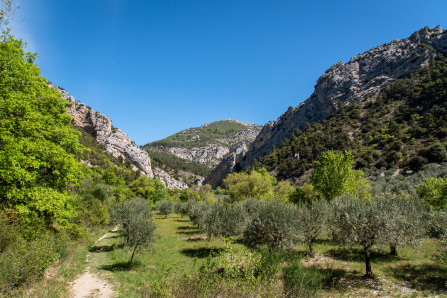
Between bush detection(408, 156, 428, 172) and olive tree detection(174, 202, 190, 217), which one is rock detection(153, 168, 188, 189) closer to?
olive tree detection(174, 202, 190, 217)

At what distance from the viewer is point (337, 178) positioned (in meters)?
32.4

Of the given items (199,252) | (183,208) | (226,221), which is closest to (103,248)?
(199,252)

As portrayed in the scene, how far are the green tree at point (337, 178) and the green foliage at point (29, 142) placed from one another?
109 feet

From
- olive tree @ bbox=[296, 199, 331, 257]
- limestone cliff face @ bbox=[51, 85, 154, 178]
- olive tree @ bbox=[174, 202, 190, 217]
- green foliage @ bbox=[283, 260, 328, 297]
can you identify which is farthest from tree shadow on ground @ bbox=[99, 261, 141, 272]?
limestone cliff face @ bbox=[51, 85, 154, 178]

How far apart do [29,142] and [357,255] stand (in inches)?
978

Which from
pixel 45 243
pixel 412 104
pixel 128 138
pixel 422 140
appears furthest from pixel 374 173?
pixel 128 138

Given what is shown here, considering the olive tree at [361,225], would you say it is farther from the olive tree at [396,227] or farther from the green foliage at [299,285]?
the green foliage at [299,285]

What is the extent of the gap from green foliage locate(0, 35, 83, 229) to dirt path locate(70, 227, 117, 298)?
163 inches

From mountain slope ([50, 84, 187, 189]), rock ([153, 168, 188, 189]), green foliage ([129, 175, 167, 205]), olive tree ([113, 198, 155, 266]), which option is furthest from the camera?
rock ([153, 168, 188, 189])

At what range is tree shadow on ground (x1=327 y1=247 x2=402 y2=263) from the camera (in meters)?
16.4

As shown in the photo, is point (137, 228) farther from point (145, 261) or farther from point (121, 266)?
point (145, 261)

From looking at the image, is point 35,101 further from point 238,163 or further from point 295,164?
point 238,163

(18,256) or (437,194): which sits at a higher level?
(437,194)

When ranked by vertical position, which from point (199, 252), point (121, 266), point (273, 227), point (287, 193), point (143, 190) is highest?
point (143, 190)
